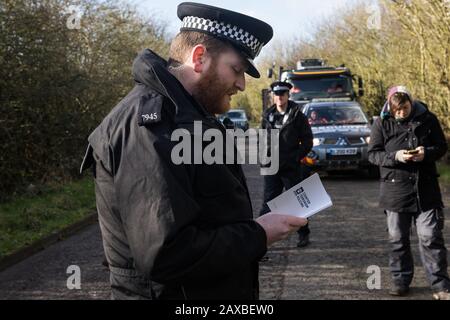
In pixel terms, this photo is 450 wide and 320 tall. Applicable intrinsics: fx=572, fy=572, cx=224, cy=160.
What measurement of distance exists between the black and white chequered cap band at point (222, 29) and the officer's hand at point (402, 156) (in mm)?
3500

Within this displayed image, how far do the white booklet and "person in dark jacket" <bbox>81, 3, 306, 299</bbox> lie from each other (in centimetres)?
22

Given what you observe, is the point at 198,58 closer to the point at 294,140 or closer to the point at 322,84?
the point at 294,140

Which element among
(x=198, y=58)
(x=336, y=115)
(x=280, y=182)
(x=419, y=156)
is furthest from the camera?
(x=336, y=115)

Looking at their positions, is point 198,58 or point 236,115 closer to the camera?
point 198,58

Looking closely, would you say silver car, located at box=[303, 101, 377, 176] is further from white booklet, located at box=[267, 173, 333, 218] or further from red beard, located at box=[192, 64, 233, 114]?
red beard, located at box=[192, 64, 233, 114]

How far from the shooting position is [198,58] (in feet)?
6.61

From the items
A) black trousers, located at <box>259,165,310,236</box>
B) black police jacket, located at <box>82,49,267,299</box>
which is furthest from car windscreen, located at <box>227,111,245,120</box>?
black police jacket, located at <box>82,49,267,299</box>

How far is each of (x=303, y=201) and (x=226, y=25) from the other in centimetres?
85

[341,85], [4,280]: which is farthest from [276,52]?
[4,280]

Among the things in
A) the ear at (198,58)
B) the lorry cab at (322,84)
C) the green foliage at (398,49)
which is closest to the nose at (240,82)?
the ear at (198,58)

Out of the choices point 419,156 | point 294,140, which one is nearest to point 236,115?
point 294,140

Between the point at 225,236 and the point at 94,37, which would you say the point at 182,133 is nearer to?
the point at 225,236

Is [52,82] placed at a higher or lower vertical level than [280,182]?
higher

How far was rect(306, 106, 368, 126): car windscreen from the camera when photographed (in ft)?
48.4
